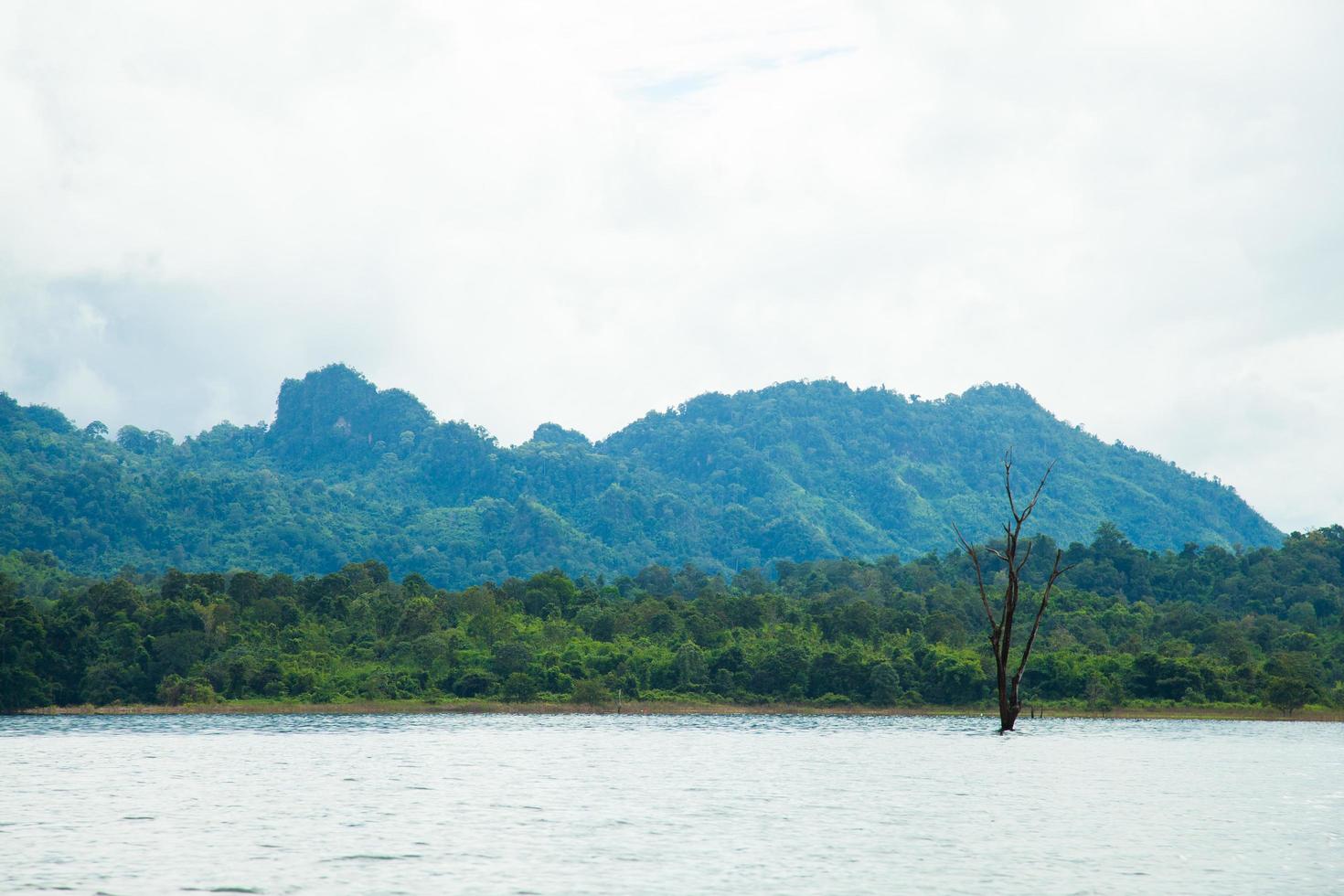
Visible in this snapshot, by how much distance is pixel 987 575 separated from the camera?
187625 millimetres

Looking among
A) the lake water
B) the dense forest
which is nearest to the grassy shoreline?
the dense forest

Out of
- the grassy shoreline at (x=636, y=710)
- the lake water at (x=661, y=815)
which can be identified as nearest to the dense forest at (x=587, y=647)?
the grassy shoreline at (x=636, y=710)

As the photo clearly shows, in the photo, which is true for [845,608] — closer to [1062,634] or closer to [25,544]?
[1062,634]

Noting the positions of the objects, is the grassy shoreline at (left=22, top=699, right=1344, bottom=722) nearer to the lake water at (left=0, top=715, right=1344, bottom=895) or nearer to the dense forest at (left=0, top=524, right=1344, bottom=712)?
the dense forest at (left=0, top=524, right=1344, bottom=712)

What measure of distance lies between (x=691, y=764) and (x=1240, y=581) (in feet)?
389

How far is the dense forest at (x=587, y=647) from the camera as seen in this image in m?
108

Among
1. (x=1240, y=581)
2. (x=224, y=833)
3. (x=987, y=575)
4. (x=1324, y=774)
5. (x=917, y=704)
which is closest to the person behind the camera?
(x=224, y=833)

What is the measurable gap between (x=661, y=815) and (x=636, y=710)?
68.5m

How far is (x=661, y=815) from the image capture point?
44000 mm

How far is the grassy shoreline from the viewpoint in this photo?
347ft

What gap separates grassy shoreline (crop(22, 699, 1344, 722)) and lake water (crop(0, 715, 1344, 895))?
24.9m

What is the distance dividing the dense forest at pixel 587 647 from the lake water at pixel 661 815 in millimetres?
27334

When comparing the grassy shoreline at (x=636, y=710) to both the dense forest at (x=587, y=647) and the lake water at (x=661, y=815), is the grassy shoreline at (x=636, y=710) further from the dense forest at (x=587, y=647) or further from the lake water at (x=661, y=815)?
the lake water at (x=661, y=815)

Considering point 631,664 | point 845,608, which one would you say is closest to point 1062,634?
point 845,608
